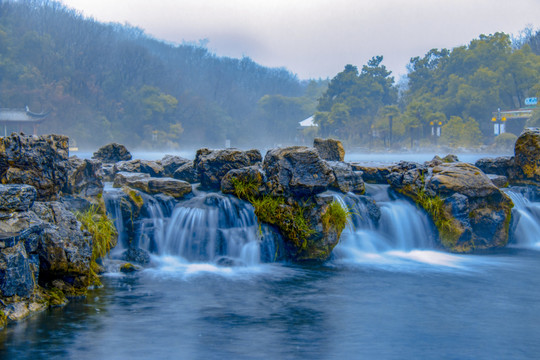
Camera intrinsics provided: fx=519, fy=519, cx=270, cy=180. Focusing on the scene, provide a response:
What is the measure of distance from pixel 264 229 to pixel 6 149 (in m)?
4.01

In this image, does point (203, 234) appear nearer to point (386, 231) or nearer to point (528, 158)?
point (386, 231)

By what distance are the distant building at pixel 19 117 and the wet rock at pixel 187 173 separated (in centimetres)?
4605

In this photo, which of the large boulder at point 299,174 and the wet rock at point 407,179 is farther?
the wet rock at point 407,179

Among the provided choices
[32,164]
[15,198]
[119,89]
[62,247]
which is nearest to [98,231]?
[32,164]

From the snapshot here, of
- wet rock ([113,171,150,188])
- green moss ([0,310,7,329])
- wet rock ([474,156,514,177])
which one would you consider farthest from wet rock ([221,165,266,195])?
wet rock ([474,156,514,177])

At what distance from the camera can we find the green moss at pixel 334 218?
27.6 ft

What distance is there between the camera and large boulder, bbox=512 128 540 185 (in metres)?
11.4

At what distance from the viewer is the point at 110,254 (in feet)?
26.5

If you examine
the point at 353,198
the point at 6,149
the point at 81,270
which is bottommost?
the point at 81,270

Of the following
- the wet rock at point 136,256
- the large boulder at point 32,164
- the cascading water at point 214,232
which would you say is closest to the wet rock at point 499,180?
the cascading water at point 214,232

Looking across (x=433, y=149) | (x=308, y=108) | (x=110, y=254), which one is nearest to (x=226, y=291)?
(x=110, y=254)

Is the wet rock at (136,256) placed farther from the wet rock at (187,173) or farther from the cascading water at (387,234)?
the cascading water at (387,234)

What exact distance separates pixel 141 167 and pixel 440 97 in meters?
63.0

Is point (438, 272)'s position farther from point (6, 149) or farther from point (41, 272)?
point (6, 149)
